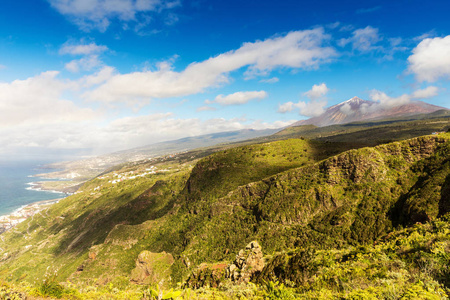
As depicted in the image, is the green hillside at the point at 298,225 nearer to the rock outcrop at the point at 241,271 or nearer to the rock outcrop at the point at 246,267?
the rock outcrop at the point at 246,267

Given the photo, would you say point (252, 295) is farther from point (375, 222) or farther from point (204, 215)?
point (204, 215)

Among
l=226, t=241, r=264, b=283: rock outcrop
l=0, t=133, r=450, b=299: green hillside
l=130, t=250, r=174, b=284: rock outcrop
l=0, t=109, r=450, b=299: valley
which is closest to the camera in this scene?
l=0, t=109, r=450, b=299: valley

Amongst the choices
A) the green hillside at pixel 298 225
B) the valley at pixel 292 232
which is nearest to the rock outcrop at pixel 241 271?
the valley at pixel 292 232

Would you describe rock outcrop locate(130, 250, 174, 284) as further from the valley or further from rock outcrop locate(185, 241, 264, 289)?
rock outcrop locate(185, 241, 264, 289)

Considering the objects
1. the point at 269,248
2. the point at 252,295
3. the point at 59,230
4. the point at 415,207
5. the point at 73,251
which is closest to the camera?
the point at 252,295

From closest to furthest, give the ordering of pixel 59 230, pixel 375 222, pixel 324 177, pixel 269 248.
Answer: pixel 375 222
pixel 269 248
pixel 324 177
pixel 59 230

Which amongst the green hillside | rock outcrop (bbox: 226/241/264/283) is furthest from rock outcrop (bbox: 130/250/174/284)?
rock outcrop (bbox: 226/241/264/283)

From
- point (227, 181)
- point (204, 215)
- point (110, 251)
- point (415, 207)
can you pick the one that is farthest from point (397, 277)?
point (110, 251)

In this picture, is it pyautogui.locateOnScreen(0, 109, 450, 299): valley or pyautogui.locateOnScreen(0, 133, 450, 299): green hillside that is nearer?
pyautogui.locateOnScreen(0, 109, 450, 299): valley
